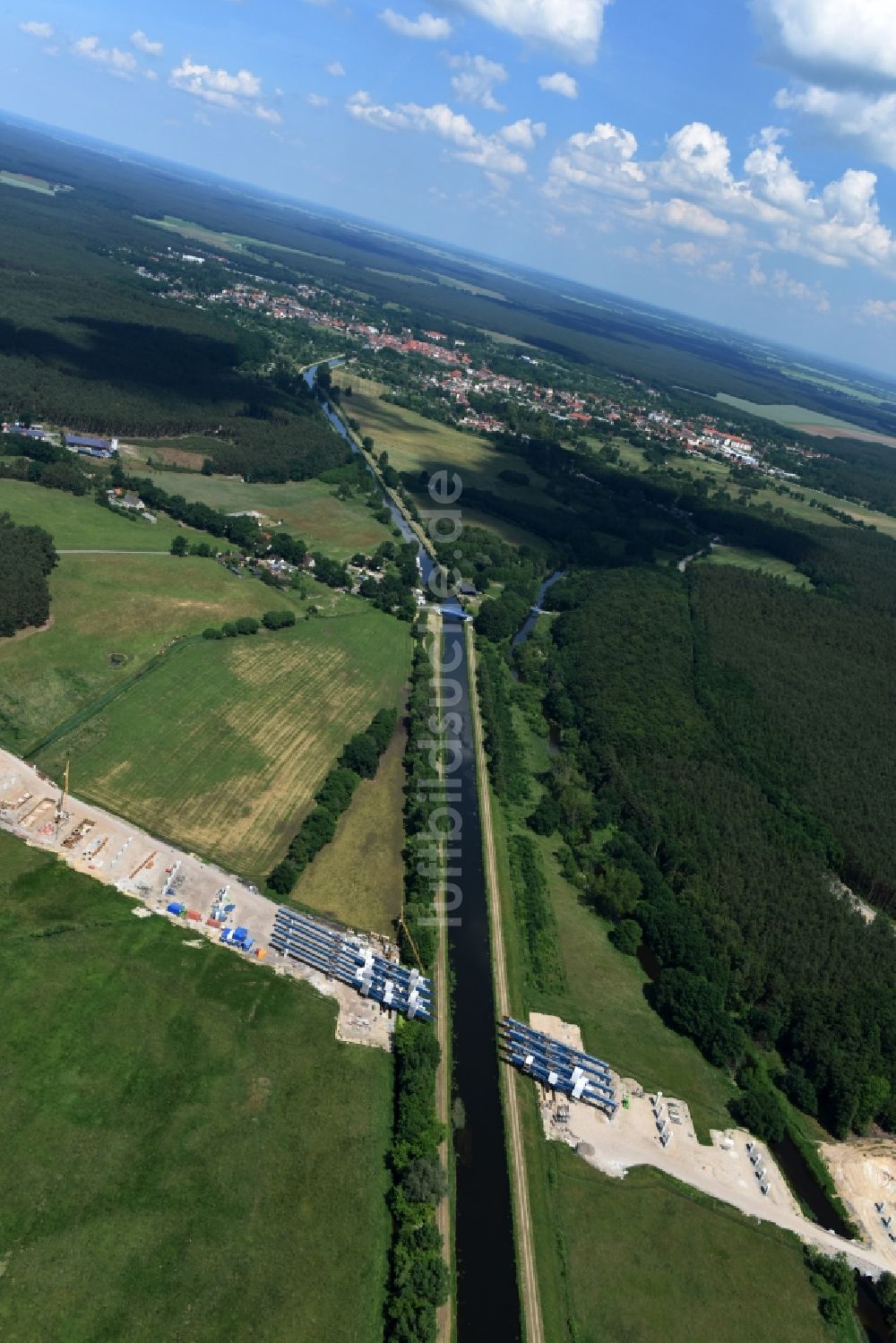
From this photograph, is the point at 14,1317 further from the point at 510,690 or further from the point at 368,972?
the point at 510,690

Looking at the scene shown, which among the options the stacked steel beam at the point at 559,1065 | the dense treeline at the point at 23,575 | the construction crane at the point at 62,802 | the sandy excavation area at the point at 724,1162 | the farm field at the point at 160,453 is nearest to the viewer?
the sandy excavation area at the point at 724,1162

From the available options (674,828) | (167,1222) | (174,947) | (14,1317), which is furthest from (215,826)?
(674,828)

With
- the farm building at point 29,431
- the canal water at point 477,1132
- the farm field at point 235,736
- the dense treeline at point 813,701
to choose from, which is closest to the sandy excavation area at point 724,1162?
the canal water at point 477,1132

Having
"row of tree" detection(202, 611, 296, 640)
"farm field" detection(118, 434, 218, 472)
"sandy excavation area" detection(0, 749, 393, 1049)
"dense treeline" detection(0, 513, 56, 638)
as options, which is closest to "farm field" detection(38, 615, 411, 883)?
"row of tree" detection(202, 611, 296, 640)

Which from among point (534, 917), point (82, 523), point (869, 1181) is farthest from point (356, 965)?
point (82, 523)

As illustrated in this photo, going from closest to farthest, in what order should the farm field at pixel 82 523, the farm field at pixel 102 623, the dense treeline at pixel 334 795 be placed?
the dense treeline at pixel 334 795 → the farm field at pixel 102 623 → the farm field at pixel 82 523

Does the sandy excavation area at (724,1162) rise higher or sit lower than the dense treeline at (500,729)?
lower

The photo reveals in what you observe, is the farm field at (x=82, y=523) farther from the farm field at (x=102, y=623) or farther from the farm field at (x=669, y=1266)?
the farm field at (x=669, y=1266)
